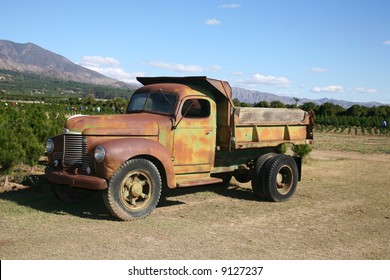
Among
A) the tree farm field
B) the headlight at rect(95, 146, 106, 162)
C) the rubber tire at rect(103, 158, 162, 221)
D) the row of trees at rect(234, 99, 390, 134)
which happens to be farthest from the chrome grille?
the row of trees at rect(234, 99, 390, 134)

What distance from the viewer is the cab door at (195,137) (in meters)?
7.26

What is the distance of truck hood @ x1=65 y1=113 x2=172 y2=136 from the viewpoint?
657cm

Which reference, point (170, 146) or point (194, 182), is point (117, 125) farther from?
point (194, 182)

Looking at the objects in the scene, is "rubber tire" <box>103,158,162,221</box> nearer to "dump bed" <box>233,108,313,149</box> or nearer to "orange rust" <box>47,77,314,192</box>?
"orange rust" <box>47,77,314,192</box>

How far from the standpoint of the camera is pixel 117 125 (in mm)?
6680

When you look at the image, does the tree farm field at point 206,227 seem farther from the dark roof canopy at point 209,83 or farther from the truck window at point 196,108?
the dark roof canopy at point 209,83

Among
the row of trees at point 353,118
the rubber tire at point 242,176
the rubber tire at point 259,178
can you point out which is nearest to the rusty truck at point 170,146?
the rubber tire at point 259,178

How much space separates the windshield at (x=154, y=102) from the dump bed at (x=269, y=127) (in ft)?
4.22

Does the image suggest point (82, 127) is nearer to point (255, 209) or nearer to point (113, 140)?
point (113, 140)

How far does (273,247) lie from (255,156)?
12.0 feet

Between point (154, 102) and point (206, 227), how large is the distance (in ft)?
7.97

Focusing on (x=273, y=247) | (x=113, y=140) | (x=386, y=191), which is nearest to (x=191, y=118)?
(x=113, y=140)

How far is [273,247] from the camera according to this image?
216 inches

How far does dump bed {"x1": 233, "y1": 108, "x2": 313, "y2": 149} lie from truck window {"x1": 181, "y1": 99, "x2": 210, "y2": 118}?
0.57m
